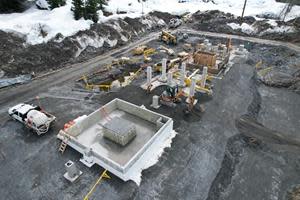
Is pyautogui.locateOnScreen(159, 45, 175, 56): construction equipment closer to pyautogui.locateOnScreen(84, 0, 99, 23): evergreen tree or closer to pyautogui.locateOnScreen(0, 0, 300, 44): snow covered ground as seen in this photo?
pyautogui.locateOnScreen(0, 0, 300, 44): snow covered ground

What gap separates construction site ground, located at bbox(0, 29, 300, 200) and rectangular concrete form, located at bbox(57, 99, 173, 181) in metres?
0.78

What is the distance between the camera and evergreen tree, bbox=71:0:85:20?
36.7 metres

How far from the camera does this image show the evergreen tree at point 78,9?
120 feet

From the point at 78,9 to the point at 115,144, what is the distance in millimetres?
29332

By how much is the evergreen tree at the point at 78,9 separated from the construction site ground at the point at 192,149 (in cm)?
1617

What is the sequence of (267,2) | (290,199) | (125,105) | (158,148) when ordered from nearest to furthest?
(290,199) < (158,148) < (125,105) < (267,2)

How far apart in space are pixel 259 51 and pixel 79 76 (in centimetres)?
3008

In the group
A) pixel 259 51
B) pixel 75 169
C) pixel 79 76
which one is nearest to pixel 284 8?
pixel 259 51

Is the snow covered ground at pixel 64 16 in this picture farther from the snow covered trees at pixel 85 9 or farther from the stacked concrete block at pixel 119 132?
the stacked concrete block at pixel 119 132

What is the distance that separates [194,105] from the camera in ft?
72.5

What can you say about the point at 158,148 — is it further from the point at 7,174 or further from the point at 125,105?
the point at 7,174

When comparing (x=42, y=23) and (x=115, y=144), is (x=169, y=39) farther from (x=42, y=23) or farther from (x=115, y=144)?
(x=115, y=144)

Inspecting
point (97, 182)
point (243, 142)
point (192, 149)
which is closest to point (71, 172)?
point (97, 182)

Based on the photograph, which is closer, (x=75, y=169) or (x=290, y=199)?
(x=290, y=199)
